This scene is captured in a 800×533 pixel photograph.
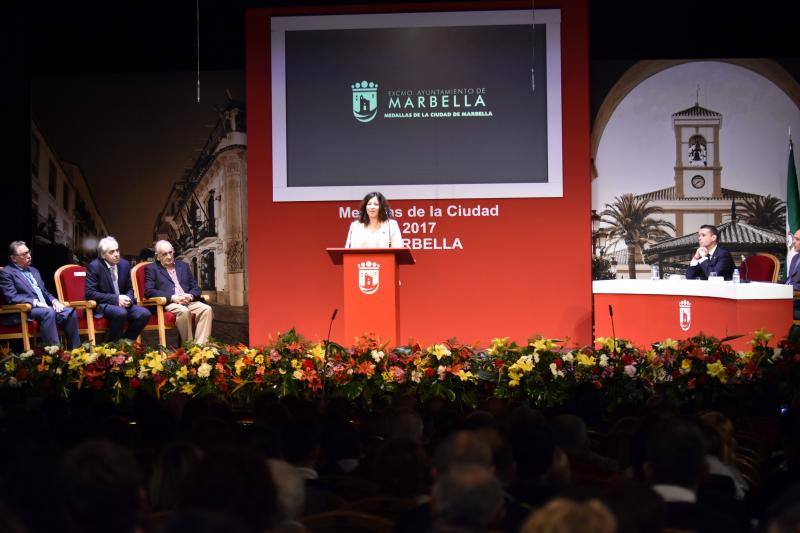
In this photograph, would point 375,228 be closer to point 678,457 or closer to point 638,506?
point 678,457

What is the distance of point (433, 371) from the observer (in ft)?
16.4

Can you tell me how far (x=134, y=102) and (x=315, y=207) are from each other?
268 cm

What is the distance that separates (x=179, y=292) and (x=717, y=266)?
476 centimetres

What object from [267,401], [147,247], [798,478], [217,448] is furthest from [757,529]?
[147,247]

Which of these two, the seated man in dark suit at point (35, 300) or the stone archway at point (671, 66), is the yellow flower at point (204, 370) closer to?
the seated man in dark suit at point (35, 300)

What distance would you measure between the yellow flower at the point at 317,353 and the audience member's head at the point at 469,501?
11.1 feet

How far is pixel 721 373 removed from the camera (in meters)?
4.72

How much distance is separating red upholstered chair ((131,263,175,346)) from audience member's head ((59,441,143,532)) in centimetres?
559

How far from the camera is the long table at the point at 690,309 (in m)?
6.54

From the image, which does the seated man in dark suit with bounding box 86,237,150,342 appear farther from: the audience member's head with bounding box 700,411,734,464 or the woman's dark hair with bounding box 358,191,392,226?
the audience member's head with bounding box 700,411,734,464

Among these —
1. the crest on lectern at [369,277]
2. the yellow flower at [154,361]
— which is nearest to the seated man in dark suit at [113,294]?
the crest on lectern at [369,277]

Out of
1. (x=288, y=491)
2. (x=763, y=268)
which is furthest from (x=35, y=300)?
(x=763, y=268)

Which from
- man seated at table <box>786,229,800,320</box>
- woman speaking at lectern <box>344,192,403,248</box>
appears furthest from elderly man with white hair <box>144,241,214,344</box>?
man seated at table <box>786,229,800,320</box>

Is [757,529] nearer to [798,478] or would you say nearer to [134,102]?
Result: [798,478]
